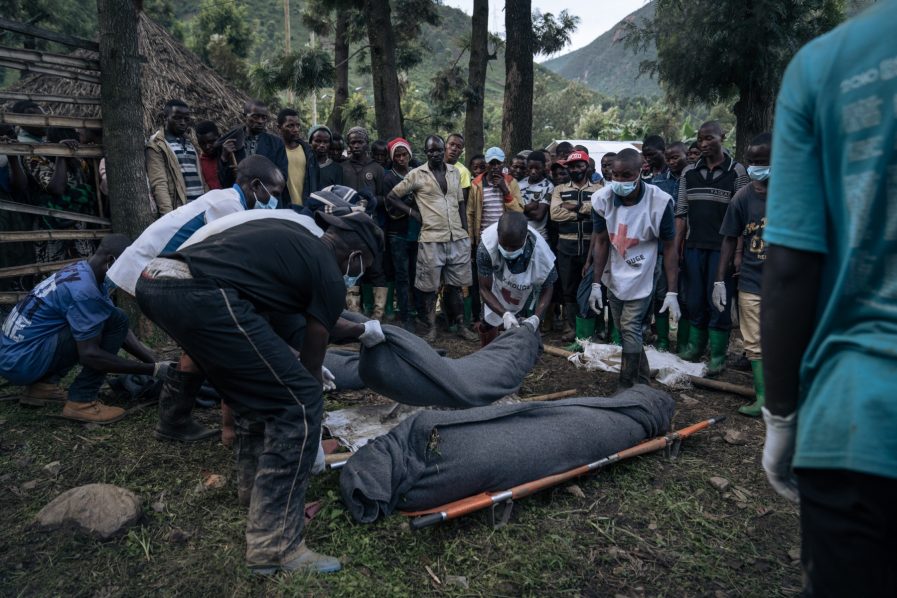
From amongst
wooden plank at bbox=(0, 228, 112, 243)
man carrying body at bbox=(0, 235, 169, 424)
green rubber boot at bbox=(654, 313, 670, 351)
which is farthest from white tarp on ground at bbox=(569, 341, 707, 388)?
wooden plank at bbox=(0, 228, 112, 243)

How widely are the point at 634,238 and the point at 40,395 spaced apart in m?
4.46

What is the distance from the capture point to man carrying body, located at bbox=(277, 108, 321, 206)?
20.4 ft

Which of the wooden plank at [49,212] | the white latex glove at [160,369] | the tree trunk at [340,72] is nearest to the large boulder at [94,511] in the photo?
the white latex glove at [160,369]

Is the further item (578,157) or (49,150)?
(578,157)

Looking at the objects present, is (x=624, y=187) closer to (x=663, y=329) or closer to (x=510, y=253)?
(x=510, y=253)

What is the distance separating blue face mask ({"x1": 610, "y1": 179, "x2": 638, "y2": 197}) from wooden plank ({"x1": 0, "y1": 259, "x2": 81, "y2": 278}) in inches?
193

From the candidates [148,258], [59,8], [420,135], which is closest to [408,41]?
[420,135]

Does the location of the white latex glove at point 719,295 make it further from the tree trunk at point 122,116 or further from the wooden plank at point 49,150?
the wooden plank at point 49,150

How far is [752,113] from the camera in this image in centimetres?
1116

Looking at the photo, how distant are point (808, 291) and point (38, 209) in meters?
6.01

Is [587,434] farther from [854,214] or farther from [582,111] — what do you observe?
[582,111]

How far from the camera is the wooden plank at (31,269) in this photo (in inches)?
202

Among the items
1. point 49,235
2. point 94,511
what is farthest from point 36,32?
point 94,511

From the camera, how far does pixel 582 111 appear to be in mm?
48344
